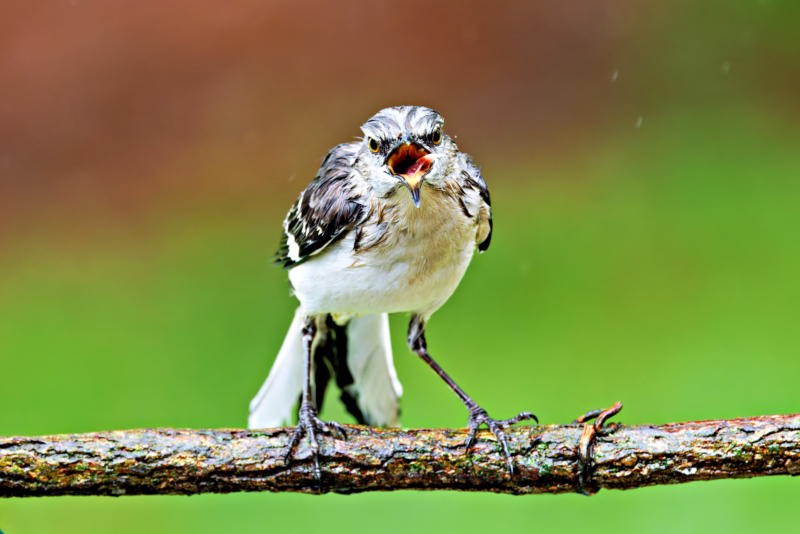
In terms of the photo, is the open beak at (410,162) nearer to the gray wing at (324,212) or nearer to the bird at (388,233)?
the bird at (388,233)

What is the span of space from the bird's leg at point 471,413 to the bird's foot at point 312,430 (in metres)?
0.34

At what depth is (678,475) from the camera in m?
1.82

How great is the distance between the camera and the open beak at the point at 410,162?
70.8 inches

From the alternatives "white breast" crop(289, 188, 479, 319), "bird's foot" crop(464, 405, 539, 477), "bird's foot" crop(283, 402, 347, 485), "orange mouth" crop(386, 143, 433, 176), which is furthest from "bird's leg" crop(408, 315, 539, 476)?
"orange mouth" crop(386, 143, 433, 176)

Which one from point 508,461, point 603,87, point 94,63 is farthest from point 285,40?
point 508,461

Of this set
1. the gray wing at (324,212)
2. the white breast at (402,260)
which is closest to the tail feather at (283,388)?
the gray wing at (324,212)

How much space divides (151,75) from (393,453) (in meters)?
3.75

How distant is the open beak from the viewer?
1799 millimetres

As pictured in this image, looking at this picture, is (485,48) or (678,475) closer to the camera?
(678,475)

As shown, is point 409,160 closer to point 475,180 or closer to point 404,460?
point 475,180

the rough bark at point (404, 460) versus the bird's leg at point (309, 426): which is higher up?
the bird's leg at point (309, 426)

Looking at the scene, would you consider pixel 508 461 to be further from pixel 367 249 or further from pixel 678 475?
pixel 367 249

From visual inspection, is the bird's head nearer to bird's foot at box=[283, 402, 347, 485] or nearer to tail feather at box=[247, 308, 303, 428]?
bird's foot at box=[283, 402, 347, 485]

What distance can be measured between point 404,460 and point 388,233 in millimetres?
552
